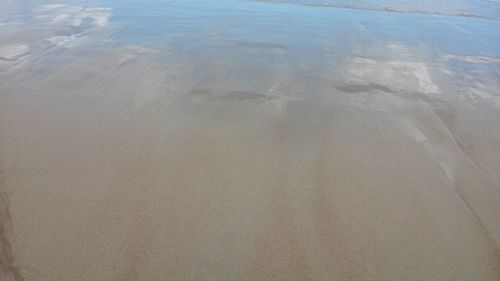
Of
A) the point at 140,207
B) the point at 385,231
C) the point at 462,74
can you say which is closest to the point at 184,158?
the point at 140,207

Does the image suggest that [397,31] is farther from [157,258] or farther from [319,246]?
[157,258]

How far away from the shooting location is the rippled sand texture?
2.33 meters

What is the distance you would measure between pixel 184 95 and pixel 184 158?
1.30 m

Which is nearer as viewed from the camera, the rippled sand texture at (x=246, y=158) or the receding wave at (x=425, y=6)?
the rippled sand texture at (x=246, y=158)

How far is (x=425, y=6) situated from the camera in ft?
29.9

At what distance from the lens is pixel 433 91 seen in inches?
180

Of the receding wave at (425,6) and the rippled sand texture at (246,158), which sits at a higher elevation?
the receding wave at (425,6)

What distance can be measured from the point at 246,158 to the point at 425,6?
8.37 meters

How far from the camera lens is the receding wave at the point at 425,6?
8656mm

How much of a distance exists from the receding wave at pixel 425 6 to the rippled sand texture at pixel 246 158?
3.21m

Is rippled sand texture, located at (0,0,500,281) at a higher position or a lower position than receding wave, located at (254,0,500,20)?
lower

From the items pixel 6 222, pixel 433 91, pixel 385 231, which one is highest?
pixel 433 91

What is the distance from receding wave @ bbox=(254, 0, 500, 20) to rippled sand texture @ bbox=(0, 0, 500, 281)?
3206mm

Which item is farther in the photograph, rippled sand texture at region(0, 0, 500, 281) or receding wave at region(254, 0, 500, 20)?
receding wave at region(254, 0, 500, 20)
